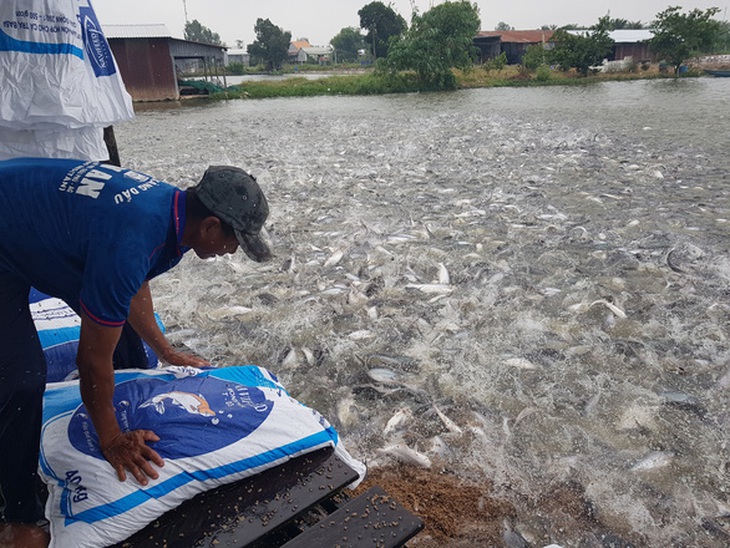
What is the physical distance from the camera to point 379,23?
7494cm

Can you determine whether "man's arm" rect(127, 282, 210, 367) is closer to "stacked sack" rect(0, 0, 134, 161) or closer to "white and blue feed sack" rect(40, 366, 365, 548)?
"white and blue feed sack" rect(40, 366, 365, 548)

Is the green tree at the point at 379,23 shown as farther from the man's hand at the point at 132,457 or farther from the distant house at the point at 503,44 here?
the man's hand at the point at 132,457

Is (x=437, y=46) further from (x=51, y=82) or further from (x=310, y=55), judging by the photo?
(x=310, y=55)

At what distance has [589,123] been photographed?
15.8 metres

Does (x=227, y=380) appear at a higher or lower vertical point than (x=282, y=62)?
lower

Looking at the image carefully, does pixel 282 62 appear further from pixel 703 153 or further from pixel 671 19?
pixel 703 153

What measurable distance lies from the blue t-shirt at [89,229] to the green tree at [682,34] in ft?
160

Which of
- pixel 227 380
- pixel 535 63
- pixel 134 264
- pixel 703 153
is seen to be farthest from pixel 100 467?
pixel 535 63

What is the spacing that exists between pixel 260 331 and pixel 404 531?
257 centimetres

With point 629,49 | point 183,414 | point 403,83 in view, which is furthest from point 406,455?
point 629,49

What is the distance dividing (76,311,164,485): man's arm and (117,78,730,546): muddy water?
4.06 ft

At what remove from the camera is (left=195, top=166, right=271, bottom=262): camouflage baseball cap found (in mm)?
1917

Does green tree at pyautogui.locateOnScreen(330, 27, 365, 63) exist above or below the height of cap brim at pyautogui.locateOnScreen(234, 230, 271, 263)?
above

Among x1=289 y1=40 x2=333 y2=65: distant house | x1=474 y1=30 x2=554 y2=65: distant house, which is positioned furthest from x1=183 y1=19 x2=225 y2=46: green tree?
x1=474 y1=30 x2=554 y2=65: distant house
